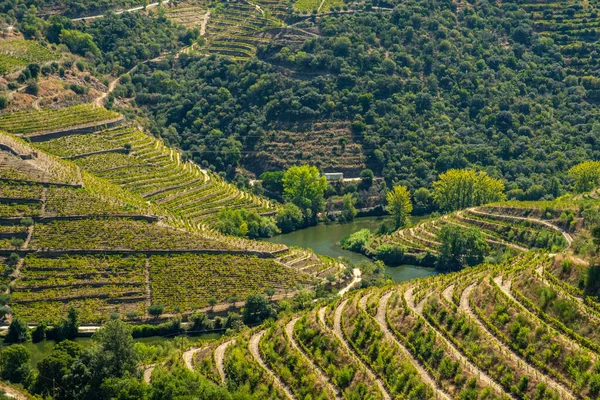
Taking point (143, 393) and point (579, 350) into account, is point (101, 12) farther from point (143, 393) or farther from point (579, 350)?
point (579, 350)

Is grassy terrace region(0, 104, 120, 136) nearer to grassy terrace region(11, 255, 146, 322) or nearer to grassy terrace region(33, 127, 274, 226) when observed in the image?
grassy terrace region(33, 127, 274, 226)

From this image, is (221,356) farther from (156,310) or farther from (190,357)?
(156,310)

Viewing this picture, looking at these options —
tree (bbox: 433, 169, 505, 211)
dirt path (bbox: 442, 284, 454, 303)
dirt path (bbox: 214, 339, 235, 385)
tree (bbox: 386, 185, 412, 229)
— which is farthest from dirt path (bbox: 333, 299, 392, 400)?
tree (bbox: 433, 169, 505, 211)

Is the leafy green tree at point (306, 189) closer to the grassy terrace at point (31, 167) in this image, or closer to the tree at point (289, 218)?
the tree at point (289, 218)

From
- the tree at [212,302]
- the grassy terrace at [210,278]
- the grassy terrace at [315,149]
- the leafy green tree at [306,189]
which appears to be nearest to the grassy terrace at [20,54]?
the grassy terrace at [315,149]

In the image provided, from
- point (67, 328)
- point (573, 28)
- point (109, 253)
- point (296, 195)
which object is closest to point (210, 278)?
point (109, 253)

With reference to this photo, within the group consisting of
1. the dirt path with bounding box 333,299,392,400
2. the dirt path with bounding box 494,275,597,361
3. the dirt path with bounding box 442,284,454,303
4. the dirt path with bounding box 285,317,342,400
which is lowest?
the dirt path with bounding box 285,317,342,400

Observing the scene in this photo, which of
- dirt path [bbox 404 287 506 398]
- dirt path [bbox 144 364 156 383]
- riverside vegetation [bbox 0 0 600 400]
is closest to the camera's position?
dirt path [bbox 404 287 506 398]
